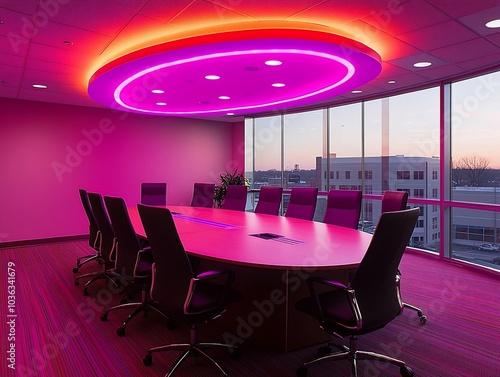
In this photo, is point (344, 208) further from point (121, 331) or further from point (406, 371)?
point (121, 331)

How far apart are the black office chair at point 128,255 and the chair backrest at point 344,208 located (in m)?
2.24

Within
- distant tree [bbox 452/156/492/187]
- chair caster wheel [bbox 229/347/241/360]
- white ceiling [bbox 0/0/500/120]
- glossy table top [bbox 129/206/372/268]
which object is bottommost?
chair caster wheel [bbox 229/347/241/360]

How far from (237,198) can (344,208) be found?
2.30m

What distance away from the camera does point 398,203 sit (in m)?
3.82

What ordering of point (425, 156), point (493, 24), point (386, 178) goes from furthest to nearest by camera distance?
point (386, 178) → point (425, 156) → point (493, 24)

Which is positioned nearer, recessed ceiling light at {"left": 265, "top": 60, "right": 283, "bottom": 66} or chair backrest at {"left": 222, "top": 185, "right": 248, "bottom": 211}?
recessed ceiling light at {"left": 265, "top": 60, "right": 283, "bottom": 66}

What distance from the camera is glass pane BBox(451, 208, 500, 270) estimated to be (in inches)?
209

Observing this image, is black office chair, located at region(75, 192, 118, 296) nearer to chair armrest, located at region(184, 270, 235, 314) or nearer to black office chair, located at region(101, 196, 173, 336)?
black office chair, located at region(101, 196, 173, 336)

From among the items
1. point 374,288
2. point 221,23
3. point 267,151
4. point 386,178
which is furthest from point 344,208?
point 267,151

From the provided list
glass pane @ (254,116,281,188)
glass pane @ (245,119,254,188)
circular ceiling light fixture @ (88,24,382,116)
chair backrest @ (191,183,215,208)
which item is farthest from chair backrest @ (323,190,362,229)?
glass pane @ (245,119,254,188)

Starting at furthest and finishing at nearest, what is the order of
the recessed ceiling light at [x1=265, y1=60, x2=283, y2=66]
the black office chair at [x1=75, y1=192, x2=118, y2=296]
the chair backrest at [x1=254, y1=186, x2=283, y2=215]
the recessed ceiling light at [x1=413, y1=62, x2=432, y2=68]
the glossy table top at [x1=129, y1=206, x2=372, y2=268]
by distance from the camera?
the chair backrest at [x1=254, y1=186, x2=283, y2=215], the recessed ceiling light at [x1=413, y1=62, x2=432, y2=68], the recessed ceiling light at [x1=265, y1=60, x2=283, y2=66], the black office chair at [x1=75, y1=192, x2=118, y2=296], the glossy table top at [x1=129, y1=206, x2=372, y2=268]

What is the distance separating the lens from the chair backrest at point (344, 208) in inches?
173

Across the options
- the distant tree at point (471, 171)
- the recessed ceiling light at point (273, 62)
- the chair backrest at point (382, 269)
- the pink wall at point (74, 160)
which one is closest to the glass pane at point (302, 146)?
the pink wall at point (74, 160)

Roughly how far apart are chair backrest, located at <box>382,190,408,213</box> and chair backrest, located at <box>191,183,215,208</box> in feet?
12.2
